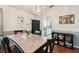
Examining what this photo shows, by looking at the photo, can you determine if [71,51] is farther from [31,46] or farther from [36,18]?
[36,18]

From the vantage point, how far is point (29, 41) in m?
1.67

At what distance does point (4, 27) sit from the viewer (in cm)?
158

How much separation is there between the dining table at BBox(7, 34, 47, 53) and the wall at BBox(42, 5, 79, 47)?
27 centimetres

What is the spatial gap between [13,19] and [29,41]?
40 cm

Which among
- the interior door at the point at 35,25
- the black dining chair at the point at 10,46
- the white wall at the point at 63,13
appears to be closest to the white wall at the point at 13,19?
the interior door at the point at 35,25

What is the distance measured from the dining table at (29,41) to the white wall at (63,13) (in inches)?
11.1

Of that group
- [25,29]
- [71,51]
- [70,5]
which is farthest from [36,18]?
[71,51]

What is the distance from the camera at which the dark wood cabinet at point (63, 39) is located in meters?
1.66

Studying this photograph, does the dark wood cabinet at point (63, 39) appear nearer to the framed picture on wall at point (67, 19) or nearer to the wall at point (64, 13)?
the wall at point (64, 13)

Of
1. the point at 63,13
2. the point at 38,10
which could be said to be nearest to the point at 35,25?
the point at 38,10

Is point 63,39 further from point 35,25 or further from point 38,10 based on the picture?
point 38,10

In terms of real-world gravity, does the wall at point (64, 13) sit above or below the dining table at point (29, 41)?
above

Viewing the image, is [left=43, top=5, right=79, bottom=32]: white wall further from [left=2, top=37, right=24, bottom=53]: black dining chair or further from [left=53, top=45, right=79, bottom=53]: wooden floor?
[left=2, top=37, right=24, bottom=53]: black dining chair
